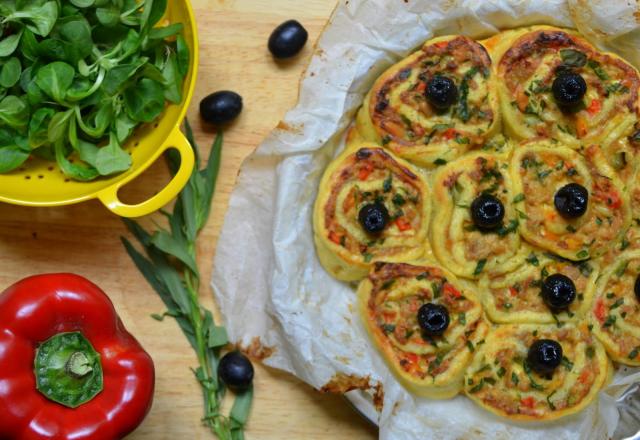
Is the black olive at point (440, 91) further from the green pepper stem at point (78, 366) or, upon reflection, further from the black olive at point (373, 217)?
the green pepper stem at point (78, 366)

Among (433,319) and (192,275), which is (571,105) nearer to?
(433,319)

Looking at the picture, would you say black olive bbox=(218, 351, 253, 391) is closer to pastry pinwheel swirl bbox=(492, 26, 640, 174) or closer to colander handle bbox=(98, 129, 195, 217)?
colander handle bbox=(98, 129, 195, 217)

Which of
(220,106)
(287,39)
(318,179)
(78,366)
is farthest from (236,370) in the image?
(287,39)

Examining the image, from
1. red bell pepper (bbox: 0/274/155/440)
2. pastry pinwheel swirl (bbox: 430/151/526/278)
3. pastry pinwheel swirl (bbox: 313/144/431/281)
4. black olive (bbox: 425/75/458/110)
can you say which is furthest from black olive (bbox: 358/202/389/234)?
red bell pepper (bbox: 0/274/155/440)

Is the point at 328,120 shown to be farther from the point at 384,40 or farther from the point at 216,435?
the point at 216,435

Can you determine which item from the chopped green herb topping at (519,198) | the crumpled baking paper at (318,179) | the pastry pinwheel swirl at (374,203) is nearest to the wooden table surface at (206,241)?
the crumpled baking paper at (318,179)

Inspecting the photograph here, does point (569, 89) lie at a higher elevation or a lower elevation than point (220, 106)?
higher

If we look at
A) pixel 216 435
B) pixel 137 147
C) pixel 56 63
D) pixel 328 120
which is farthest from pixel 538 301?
pixel 56 63

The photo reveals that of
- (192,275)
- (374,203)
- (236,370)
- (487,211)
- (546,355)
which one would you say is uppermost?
(487,211)
